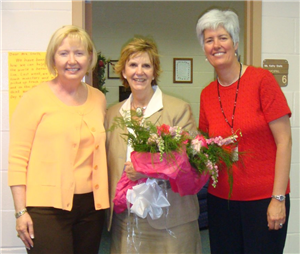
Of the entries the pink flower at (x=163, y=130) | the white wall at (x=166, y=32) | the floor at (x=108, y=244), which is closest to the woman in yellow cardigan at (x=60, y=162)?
the pink flower at (x=163, y=130)

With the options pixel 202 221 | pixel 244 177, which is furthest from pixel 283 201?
pixel 202 221

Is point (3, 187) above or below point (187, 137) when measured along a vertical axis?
below

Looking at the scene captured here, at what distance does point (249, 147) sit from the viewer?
1.69m

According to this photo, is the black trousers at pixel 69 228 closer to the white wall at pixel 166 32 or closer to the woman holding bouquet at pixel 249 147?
the woman holding bouquet at pixel 249 147

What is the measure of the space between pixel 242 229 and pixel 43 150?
1.11 meters

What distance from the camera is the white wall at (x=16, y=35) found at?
7.09 feet

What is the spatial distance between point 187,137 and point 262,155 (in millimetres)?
443

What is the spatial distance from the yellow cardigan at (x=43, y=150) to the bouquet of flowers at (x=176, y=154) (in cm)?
32

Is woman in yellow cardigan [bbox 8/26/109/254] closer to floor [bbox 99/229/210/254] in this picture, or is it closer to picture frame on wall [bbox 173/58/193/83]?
floor [bbox 99/229/210/254]

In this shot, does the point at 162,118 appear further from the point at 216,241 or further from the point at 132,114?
the point at 216,241

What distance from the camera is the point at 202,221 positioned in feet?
12.3

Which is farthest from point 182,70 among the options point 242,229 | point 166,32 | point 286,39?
point 242,229

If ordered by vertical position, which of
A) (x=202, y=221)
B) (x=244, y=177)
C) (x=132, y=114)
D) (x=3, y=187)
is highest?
(x=132, y=114)

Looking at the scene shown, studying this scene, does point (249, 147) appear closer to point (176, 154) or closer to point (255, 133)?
point (255, 133)
